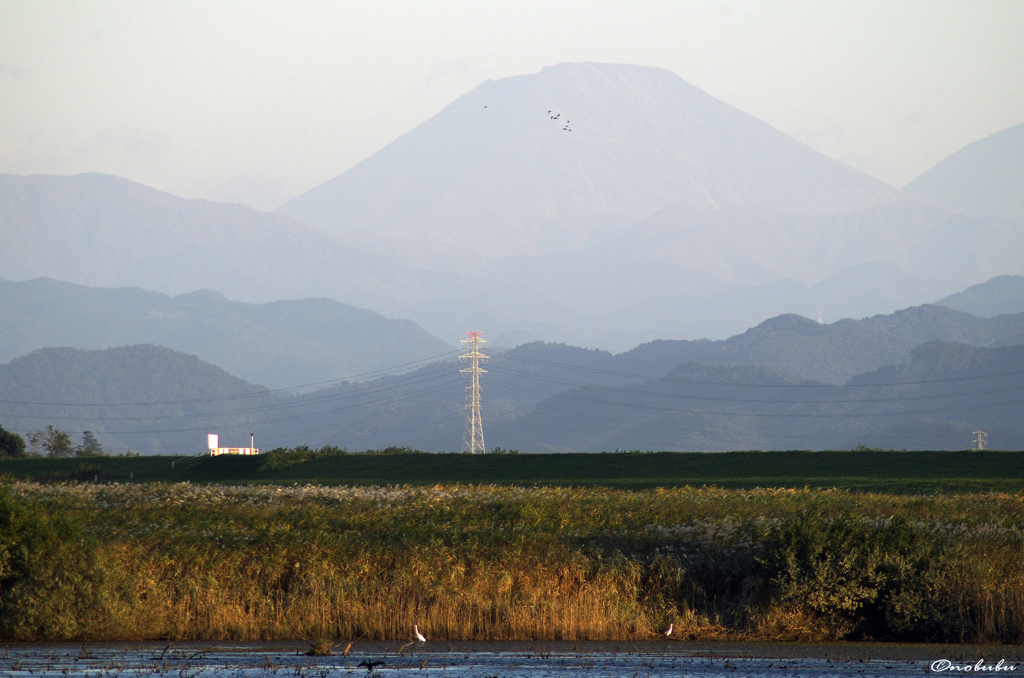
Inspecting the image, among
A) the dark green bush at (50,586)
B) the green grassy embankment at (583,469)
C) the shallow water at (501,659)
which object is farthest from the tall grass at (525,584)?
the green grassy embankment at (583,469)

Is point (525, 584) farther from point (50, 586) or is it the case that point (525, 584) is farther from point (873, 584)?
point (50, 586)

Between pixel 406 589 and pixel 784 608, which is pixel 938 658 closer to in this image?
pixel 784 608

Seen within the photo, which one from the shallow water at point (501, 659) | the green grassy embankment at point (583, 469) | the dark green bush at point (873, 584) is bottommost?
the shallow water at point (501, 659)

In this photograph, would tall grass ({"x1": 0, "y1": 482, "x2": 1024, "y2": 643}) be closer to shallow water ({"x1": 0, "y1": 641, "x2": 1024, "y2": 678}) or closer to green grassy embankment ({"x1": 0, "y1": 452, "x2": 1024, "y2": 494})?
shallow water ({"x1": 0, "y1": 641, "x2": 1024, "y2": 678})

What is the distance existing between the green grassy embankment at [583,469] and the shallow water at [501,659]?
79.3ft

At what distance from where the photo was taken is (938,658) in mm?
19047

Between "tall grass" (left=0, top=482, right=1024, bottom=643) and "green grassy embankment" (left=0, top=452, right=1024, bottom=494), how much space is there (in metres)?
22.0

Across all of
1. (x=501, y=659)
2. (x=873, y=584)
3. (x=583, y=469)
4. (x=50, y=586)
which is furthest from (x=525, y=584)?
(x=583, y=469)

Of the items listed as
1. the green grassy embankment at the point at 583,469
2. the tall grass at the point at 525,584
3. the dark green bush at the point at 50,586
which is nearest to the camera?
the dark green bush at the point at 50,586

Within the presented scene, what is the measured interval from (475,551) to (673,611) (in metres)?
4.33

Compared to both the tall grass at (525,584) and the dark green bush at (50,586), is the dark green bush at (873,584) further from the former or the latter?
the dark green bush at (50,586)

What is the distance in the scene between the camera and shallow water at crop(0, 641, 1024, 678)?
17.8 metres

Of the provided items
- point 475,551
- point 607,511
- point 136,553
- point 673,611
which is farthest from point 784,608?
point 136,553

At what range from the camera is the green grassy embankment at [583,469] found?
47.8 m
